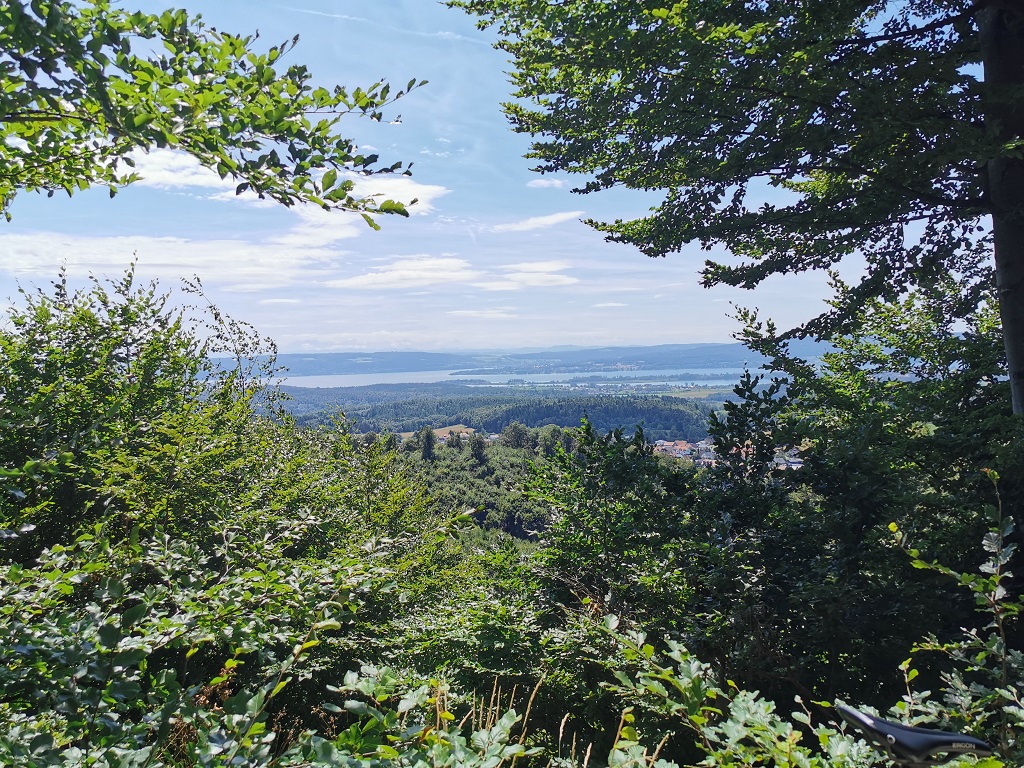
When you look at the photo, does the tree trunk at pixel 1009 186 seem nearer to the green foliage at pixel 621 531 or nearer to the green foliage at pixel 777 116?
the green foliage at pixel 777 116

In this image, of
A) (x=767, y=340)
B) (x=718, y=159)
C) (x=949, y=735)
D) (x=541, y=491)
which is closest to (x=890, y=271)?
(x=767, y=340)

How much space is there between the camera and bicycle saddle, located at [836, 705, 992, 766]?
144 centimetres

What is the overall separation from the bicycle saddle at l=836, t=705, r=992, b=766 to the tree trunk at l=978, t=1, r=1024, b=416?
418 centimetres

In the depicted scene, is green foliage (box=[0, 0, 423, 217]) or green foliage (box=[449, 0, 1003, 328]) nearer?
green foliage (box=[0, 0, 423, 217])

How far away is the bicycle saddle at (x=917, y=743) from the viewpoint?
1.44m

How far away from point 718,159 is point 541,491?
11.8 feet

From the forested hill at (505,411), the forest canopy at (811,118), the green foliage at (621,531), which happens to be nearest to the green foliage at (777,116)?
the forest canopy at (811,118)

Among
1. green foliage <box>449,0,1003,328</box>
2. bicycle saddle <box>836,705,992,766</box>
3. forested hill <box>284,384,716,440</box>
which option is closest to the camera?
bicycle saddle <box>836,705,992,766</box>

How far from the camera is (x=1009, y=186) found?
4.60 meters

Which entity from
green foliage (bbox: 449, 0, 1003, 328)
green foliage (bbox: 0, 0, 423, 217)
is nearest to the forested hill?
green foliage (bbox: 449, 0, 1003, 328)

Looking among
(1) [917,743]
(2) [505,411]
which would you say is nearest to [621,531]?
(1) [917,743]

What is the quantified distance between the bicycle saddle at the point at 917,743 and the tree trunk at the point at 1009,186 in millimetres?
4183

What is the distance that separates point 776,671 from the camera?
3475mm

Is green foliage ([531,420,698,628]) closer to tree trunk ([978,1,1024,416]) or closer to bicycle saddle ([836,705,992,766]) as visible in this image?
bicycle saddle ([836,705,992,766])
